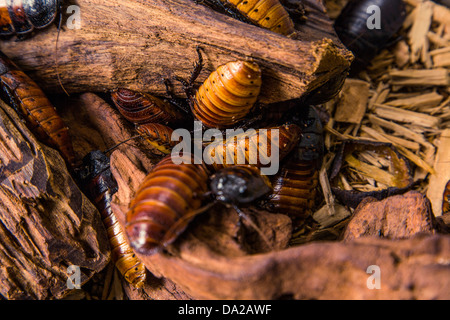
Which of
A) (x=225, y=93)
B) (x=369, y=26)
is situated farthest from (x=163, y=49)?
(x=369, y=26)

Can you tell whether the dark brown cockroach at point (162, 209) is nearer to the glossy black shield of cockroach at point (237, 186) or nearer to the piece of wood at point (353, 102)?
the glossy black shield of cockroach at point (237, 186)

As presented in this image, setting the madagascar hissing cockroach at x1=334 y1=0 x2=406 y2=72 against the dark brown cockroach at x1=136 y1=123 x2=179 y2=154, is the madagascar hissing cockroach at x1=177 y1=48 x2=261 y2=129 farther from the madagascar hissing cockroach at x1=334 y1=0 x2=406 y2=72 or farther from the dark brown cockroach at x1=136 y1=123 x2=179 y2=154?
the madagascar hissing cockroach at x1=334 y1=0 x2=406 y2=72

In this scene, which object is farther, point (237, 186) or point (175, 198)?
point (237, 186)

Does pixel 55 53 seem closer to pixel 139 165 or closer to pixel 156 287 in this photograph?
pixel 139 165

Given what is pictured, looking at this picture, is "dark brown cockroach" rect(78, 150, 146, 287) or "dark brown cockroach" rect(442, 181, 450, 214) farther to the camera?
"dark brown cockroach" rect(442, 181, 450, 214)

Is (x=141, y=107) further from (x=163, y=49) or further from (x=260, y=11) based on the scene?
(x=260, y=11)
